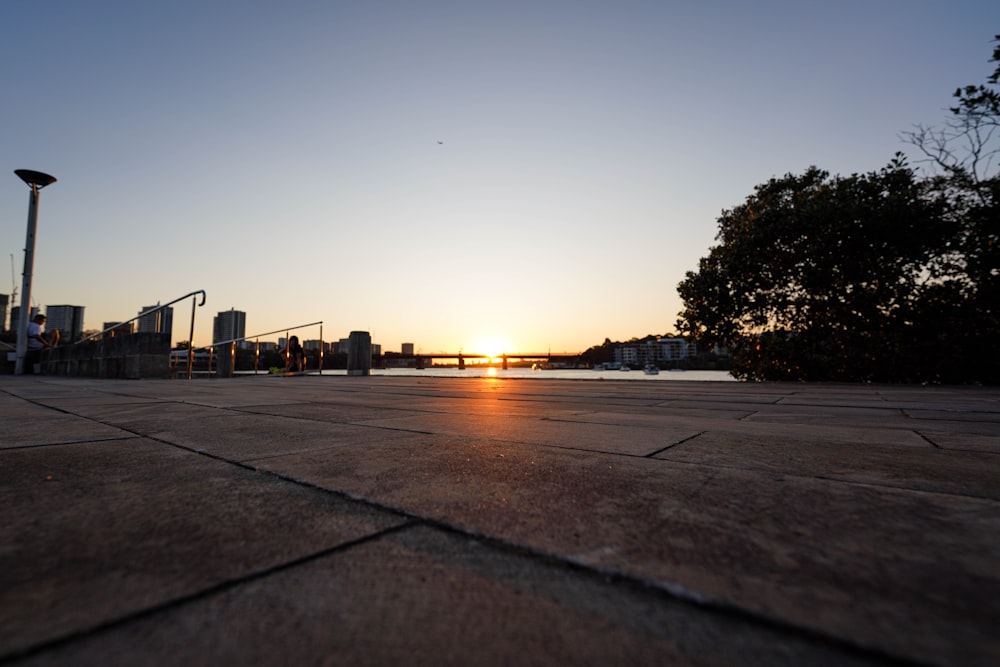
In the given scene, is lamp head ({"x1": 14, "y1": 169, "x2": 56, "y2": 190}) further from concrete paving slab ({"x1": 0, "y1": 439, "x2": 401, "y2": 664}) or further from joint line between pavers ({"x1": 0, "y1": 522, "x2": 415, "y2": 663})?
joint line between pavers ({"x1": 0, "y1": 522, "x2": 415, "y2": 663})

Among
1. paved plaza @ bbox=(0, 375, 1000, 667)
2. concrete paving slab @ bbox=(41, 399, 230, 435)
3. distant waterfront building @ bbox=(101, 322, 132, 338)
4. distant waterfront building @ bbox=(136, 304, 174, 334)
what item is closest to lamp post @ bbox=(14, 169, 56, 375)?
distant waterfront building @ bbox=(101, 322, 132, 338)

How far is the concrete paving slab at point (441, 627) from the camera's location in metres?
0.57

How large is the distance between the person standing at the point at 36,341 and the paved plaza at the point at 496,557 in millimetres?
15148

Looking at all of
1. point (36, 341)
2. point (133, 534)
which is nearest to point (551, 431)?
point (133, 534)

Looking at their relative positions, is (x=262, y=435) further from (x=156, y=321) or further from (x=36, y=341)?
(x=36, y=341)

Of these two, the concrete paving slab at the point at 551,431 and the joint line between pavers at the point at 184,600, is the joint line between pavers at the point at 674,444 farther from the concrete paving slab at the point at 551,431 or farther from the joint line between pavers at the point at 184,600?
the joint line between pavers at the point at 184,600

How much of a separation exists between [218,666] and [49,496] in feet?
3.66

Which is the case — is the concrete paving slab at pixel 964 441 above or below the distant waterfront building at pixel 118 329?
below

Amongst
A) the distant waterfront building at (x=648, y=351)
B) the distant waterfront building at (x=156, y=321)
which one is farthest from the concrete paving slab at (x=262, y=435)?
the distant waterfront building at (x=648, y=351)

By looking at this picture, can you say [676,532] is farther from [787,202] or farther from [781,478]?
[787,202]

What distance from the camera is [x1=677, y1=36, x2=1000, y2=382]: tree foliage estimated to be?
30.4ft

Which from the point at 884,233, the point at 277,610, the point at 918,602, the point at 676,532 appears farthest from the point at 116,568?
the point at 884,233

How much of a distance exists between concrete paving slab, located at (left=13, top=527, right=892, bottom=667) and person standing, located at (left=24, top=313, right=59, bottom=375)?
55.1ft

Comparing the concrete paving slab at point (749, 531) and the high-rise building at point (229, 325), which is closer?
the concrete paving slab at point (749, 531)
